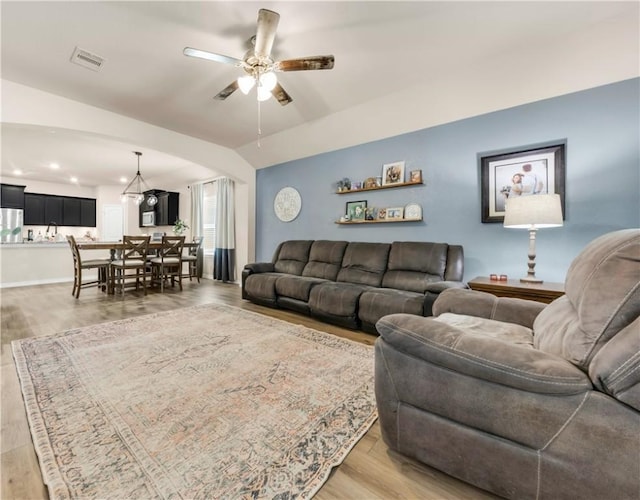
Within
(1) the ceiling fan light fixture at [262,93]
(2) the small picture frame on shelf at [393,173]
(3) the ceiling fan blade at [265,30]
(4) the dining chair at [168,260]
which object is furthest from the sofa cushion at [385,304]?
(4) the dining chair at [168,260]

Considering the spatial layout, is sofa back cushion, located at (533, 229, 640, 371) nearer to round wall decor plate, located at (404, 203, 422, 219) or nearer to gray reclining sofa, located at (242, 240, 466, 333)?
gray reclining sofa, located at (242, 240, 466, 333)

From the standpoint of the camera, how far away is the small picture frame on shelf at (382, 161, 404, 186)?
358 centimetres

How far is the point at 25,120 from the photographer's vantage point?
9.71ft

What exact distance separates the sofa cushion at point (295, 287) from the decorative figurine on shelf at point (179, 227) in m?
4.45

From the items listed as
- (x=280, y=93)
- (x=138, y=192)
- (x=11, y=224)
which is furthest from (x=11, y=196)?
(x=280, y=93)

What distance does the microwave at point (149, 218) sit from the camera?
767 centimetres

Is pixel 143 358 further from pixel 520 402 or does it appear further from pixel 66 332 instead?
pixel 520 402

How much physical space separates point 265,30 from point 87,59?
1851mm

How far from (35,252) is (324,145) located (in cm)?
613

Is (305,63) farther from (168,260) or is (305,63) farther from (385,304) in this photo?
(168,260)

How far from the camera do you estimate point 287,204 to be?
193 inches

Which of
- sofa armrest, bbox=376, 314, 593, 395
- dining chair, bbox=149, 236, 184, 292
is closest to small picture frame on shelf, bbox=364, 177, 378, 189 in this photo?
sofa armrest, bbox=376, 314, 593, 395

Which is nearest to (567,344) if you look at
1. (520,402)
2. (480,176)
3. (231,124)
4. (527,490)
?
(520,402)

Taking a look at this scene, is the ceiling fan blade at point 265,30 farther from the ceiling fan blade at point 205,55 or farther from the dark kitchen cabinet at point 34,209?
the dark kitchen cabinet at point 34,209
